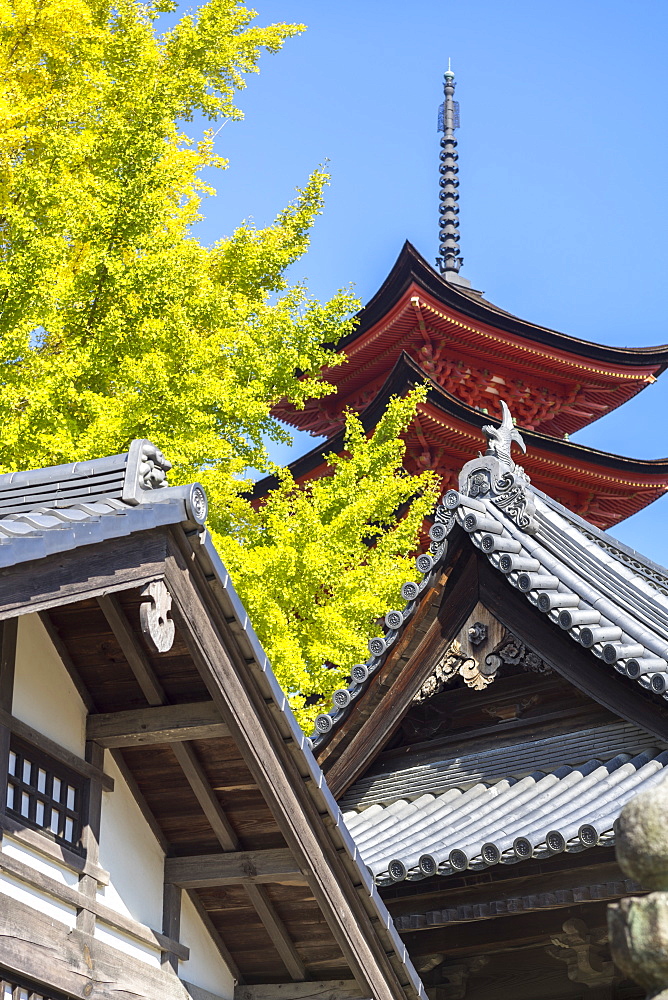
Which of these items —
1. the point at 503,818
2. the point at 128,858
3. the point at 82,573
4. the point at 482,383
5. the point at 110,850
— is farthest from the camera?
the point at 482,383

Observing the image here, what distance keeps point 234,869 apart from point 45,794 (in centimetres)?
106

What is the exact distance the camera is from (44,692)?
5.27 m

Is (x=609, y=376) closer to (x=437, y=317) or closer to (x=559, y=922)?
(x=437, y=317)

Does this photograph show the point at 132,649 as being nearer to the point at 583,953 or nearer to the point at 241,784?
the point at 241,784

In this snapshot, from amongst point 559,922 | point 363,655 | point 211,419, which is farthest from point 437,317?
point 559,922

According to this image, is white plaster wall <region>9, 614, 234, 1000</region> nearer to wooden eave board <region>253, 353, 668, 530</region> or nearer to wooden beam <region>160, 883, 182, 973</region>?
wooden beam <region>160, 883, 182, 973</region>

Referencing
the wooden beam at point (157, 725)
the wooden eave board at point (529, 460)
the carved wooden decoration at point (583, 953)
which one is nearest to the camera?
the wooden beam at point (157, 725)

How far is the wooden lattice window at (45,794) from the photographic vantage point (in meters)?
4.92

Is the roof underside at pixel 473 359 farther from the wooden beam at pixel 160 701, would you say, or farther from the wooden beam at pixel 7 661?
the wooden beam at pixel 7 661

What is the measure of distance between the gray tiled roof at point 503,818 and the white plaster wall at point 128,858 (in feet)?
5.21

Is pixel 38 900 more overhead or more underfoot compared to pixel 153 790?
more underfoot

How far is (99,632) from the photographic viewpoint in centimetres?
548

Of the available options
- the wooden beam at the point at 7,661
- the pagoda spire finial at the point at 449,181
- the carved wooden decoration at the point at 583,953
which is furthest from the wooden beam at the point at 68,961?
the pagoda spire finial at the point at 449,181

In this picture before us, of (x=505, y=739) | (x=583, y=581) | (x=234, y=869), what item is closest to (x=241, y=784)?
(x=234, y=869)
